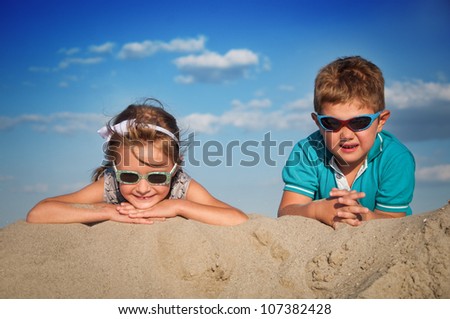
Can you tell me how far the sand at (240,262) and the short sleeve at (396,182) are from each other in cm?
144

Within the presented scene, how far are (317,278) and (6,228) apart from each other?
2860 millimetres

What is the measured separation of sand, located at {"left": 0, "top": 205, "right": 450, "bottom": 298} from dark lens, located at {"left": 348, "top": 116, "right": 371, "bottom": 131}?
1.29 meters

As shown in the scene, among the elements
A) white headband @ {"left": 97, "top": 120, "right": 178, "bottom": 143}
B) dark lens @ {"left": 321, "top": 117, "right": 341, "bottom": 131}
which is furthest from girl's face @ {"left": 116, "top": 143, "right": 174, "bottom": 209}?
dark lens @ {"left": 321, "top": 117, "right": 341, "bottom": 131}

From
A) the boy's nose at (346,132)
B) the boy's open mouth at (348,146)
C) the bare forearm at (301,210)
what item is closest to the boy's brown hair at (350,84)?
the boy's nose at (346,132)

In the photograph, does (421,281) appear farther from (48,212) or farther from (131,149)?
(48,212)

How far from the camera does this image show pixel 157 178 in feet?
15.0

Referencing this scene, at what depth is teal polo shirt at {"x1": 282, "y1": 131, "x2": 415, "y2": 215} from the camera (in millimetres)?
4863

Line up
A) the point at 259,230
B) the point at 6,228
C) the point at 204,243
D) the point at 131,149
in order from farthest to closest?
the point at 131,149
the point at 6,228
the point at 259,230
the point at 204,243

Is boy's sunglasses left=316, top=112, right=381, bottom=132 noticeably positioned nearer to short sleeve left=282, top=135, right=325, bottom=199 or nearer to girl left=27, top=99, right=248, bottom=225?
short sleeve left=282, top=135, right=325, bottom=199

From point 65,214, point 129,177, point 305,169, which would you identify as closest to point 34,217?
point 65,214

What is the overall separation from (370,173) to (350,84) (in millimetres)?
998

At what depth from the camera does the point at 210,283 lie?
316 cm
